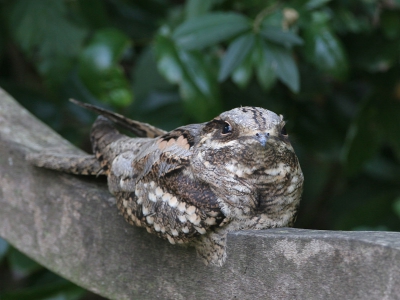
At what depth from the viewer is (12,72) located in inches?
134

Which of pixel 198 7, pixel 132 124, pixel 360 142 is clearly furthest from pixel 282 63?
pixel 360 142

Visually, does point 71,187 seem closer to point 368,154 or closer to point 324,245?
point 324,245

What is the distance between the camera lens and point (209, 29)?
7.28ft

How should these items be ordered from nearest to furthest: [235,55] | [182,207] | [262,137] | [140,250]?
[262,137]
[182,207]
[140,250]
[235,55]

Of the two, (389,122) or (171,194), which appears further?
(389,122)

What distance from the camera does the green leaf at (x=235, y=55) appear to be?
212 cm

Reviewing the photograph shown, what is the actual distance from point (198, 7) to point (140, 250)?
4.01ft

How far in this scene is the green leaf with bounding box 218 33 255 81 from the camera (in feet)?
6.95

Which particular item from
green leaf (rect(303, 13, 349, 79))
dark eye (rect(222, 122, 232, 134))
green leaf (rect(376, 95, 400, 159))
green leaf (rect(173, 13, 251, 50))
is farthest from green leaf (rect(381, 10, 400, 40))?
dark eye (rect(222, 122, 232, 134))

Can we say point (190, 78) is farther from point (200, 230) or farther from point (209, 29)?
point (200, 230)

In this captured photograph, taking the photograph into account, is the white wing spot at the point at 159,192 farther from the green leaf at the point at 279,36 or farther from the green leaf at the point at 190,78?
the green leaf at the point at 279,36

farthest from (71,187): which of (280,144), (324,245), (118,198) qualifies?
(324,245)

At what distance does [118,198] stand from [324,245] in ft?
2.33

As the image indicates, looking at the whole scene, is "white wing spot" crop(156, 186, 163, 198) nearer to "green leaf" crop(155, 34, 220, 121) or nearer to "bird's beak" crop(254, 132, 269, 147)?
"bird's beak" crop(254, 132, 269, 147)
